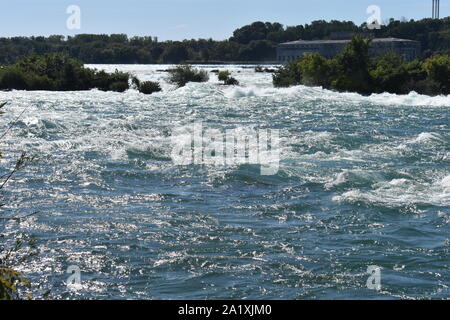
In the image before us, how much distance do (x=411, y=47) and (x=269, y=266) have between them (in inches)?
5657

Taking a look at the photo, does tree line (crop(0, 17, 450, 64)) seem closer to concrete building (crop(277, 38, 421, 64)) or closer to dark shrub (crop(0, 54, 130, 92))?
concrete building (crop(277, 38, 421, 64))

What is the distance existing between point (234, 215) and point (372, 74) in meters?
44.4

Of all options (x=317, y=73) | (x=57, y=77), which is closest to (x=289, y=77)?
(x=317, y=73)

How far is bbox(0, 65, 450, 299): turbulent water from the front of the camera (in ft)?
38.6

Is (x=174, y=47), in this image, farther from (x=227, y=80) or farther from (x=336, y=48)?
(x=227, y=80)

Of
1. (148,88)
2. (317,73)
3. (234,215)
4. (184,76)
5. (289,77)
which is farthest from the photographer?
(289,77)

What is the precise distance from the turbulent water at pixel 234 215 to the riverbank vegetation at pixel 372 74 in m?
25.5

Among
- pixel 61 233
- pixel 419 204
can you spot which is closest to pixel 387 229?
pixel 419 204

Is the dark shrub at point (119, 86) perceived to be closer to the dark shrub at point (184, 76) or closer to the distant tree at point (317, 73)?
the dark shrub at point (184, 76)

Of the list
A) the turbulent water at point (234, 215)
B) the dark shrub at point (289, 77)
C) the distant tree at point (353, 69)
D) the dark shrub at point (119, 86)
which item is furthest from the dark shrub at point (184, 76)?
the turbulent water at point (234, 215)

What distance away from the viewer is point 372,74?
5819 centimetres
